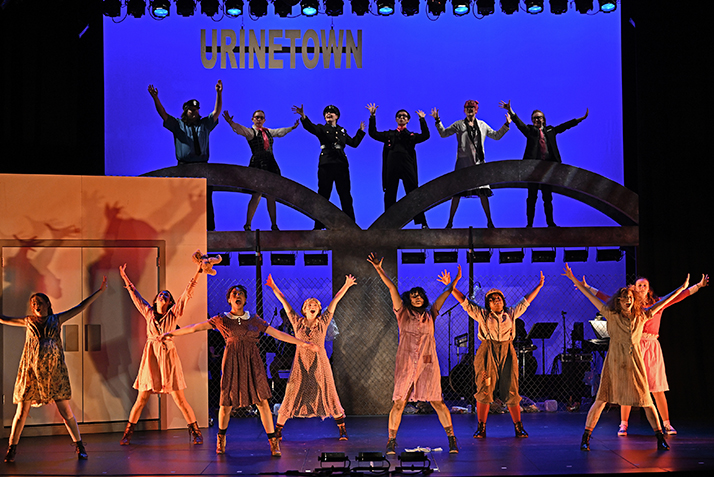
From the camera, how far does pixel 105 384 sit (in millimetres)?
8164

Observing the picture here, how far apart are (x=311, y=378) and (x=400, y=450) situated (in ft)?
3.99

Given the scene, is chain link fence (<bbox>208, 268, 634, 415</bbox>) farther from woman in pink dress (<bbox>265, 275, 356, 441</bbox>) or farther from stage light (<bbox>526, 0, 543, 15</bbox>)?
stage light (<bbox>526, 0, 543, 15</bbox>)

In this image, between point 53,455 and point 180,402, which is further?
point 180,402

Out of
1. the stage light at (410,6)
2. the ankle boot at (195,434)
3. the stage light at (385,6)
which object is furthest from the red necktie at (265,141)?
the ankle boot at (195,434)

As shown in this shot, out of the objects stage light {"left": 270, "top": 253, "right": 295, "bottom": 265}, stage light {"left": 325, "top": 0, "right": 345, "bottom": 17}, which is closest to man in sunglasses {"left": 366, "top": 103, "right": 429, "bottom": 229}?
stage light {"left": 325, "top": 0, "right": 345, "bottom": 17}

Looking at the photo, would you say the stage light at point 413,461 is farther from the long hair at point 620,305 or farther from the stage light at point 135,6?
the stage light at point 135,6

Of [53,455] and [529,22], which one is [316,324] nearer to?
[53,455]

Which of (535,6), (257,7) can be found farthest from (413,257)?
(257,7)

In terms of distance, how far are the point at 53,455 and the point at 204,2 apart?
252 inches

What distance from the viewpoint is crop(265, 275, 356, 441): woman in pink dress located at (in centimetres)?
→ 746

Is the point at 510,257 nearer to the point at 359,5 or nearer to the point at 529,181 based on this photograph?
the point at 529,181

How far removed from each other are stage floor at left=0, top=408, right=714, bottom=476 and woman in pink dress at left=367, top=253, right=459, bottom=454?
1.31ft

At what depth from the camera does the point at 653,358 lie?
302 inches

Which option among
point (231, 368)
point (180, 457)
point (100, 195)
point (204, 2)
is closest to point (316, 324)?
point (231, 368)
